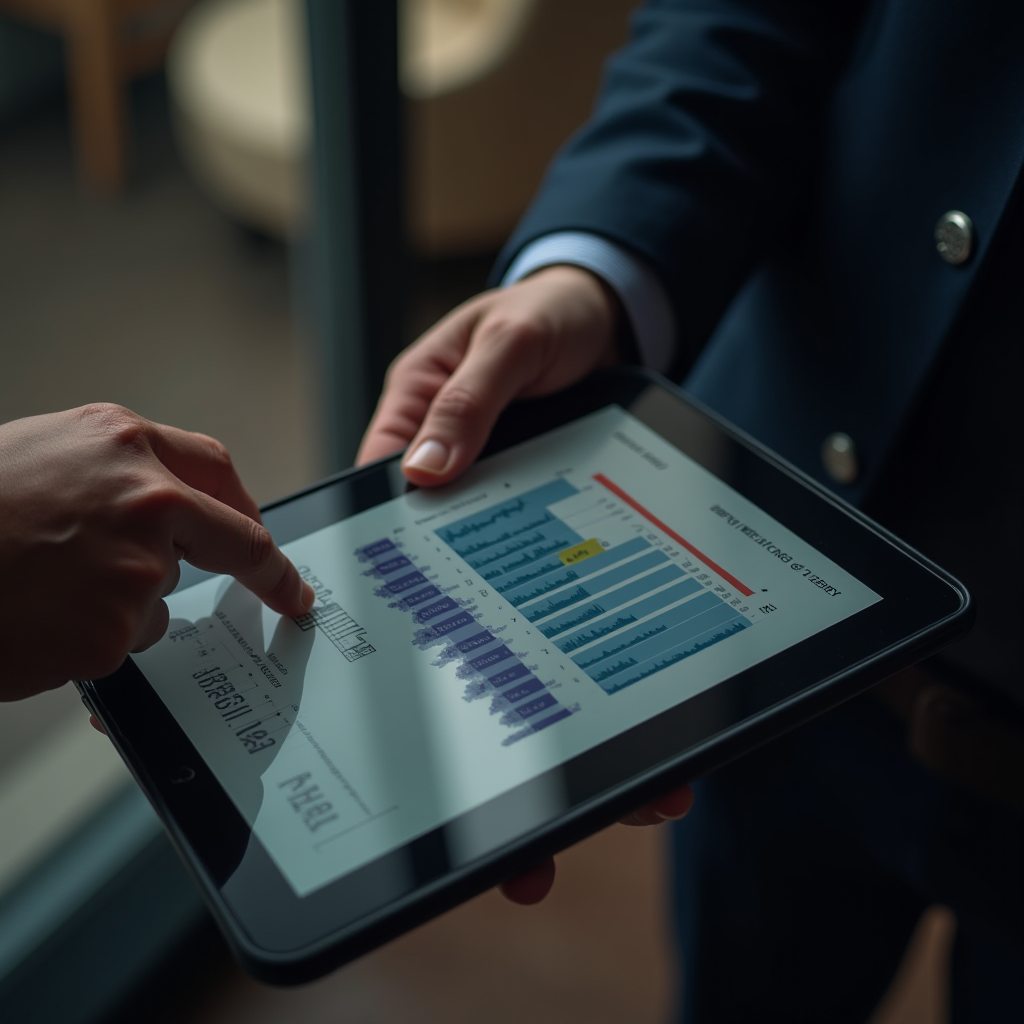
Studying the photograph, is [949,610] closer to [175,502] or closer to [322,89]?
[175,502]

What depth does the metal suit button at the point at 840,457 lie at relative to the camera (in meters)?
0.60

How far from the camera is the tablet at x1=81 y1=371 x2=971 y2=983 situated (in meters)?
0.40

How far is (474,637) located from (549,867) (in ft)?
0.35

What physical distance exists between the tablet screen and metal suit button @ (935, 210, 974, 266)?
0.16 m

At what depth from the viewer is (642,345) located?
622 millimetres

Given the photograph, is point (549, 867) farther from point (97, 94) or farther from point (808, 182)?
point (97, 94)

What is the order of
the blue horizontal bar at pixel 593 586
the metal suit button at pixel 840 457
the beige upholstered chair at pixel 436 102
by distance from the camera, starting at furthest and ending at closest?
1. the beige upholstered chair at pixel 436 102
2. the metal suit button at pixel 840 457
3. the blue horizontal bar at pixel 593 586

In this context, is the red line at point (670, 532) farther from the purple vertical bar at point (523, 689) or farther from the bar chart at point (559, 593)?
the purple vertical bar at point (523, 689)

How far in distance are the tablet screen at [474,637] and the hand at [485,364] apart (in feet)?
0.08

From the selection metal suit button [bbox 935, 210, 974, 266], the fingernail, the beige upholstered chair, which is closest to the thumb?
the fingernail

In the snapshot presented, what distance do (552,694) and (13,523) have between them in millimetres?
226

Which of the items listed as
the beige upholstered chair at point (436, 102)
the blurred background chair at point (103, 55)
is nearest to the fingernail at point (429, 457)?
the blurred background chair at point (103, 55)

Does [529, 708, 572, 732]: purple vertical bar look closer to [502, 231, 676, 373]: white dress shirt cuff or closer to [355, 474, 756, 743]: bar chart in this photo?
[355, 474, 756, 743]: bar chart

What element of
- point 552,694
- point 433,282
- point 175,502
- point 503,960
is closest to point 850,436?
point 552,694
